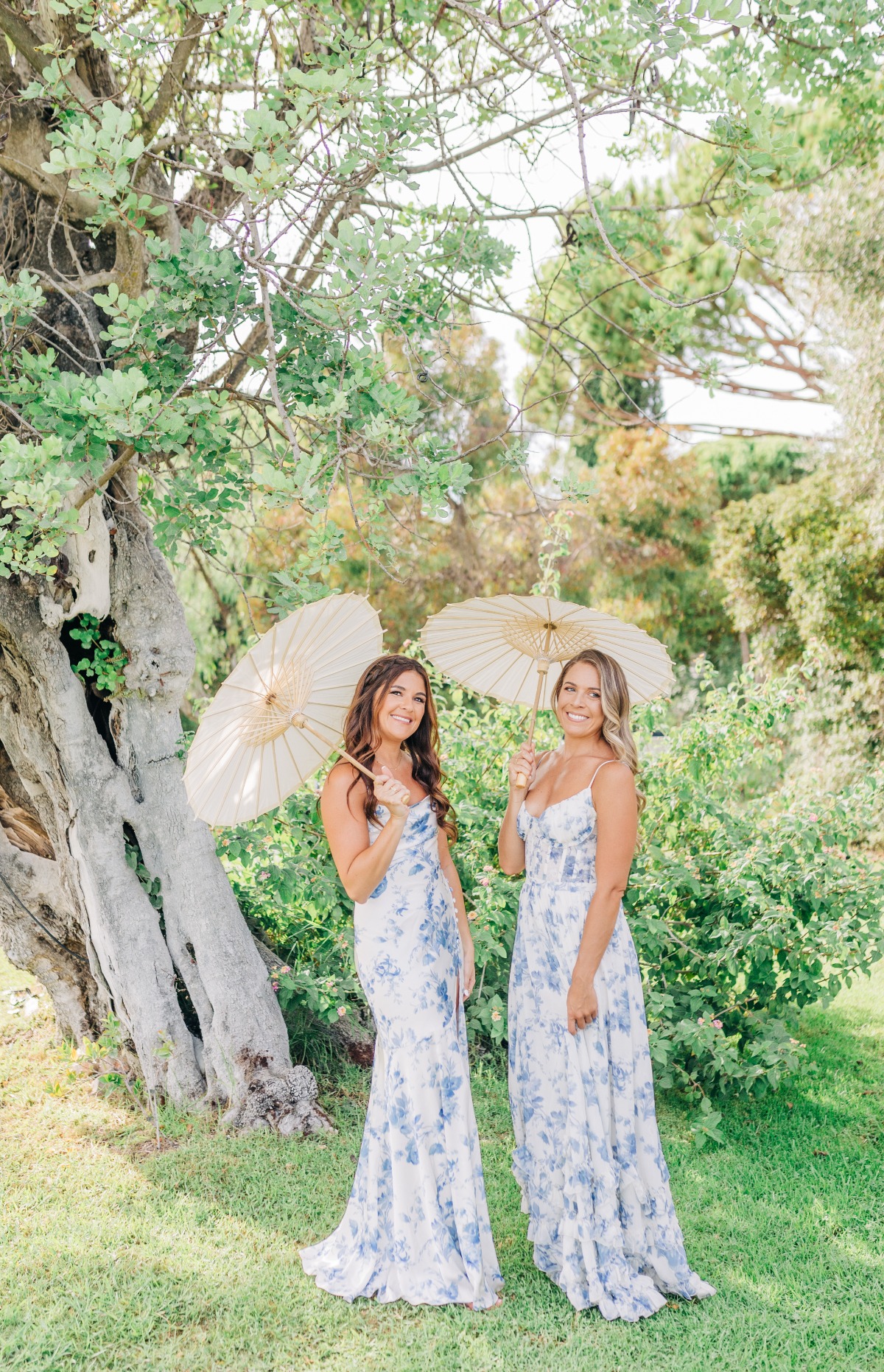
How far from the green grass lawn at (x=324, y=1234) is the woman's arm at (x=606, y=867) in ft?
3.09

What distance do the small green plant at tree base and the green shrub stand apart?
843 mm

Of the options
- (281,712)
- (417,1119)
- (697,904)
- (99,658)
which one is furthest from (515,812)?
(99,658)

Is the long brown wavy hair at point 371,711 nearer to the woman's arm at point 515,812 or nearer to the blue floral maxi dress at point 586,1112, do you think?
the woman's arm at point 515,812

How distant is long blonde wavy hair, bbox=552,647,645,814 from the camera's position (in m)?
3.00

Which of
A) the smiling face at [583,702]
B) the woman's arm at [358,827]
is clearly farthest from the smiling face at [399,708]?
the smiling face at [583,702]

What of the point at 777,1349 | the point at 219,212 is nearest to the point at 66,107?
Result: the point at 219,212

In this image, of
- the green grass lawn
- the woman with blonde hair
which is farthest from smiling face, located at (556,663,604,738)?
the green grass lawn

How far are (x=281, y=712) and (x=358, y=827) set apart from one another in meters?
0.39

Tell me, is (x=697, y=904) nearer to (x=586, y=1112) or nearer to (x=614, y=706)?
(x=586, y=1112)

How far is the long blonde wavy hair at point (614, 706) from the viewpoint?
300 centimetres

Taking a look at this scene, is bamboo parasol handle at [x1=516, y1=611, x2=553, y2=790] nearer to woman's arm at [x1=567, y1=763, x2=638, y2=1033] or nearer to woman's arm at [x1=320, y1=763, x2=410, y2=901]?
woman's arm at [x1=567, y1=763, x2=638, y2=1033]

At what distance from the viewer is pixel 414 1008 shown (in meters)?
2.98

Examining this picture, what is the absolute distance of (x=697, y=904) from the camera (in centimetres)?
457

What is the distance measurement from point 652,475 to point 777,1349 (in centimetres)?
1277
